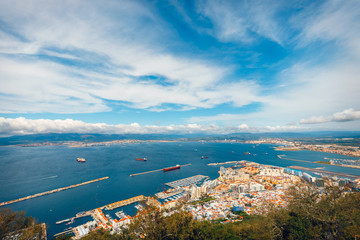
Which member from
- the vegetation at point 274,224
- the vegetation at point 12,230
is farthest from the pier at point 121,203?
the vegetation at point 12,230

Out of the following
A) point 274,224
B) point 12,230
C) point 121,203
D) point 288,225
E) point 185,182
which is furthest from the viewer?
point 185,182

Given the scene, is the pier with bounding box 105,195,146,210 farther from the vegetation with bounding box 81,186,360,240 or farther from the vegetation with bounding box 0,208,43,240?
the vegetation with bounding box 0,208,43,240

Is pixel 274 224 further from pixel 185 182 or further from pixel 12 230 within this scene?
pixel 185 182

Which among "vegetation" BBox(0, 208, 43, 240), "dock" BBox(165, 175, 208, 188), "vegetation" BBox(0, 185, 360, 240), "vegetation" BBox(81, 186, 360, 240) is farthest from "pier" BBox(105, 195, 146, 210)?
"vegetation" BBox(0, 208, 43, 240)

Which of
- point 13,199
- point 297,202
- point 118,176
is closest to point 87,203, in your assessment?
point 13,199

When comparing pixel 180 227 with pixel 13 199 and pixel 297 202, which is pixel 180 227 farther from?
→ pixel 13 199

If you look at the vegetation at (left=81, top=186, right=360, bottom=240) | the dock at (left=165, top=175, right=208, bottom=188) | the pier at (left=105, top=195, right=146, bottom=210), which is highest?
the vegetation at (left=81, top=186, right=360, bottom=240)

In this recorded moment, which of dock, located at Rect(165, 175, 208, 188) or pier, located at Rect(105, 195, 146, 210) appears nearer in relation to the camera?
pier, located at Rect(105, 195, 146, 210)

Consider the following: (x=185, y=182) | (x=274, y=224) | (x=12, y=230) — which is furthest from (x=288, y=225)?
(x=185, y=182)

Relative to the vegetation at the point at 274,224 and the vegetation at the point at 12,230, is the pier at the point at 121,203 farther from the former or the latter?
the vegetation at the point at 12,230
